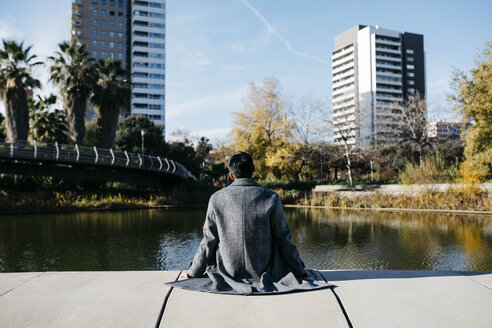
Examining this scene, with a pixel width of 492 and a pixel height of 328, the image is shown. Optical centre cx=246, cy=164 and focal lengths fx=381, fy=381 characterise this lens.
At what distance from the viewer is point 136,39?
268ft

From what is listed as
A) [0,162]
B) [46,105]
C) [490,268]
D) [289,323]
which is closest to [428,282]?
[289,323]

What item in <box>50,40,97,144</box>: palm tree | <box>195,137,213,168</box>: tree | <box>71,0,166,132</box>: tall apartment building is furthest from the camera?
<box>71,0,166,132</box>: tall apartment building

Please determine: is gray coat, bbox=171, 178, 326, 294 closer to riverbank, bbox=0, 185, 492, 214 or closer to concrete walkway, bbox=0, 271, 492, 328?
concrete walkway, bbox=0, 271, 492, 328

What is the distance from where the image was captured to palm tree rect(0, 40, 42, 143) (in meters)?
25.7

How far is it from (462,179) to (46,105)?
33.3 metres

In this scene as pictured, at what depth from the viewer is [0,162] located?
22.0 metres

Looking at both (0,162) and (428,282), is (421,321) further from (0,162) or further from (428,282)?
(0,162)

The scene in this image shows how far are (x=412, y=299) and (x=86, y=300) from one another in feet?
9.82

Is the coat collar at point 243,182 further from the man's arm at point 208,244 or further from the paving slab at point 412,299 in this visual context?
the paving slab at point 412,299

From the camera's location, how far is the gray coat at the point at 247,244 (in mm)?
3770

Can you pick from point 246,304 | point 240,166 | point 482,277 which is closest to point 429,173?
point 482,277

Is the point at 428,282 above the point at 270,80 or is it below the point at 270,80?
below

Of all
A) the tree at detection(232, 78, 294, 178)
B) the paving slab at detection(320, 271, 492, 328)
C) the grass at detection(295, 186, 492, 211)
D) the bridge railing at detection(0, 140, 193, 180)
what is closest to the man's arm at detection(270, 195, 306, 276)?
the paving slab at detection(320, 271, 492, 328)

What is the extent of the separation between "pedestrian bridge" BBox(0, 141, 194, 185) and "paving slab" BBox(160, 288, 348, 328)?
68.6 feet
